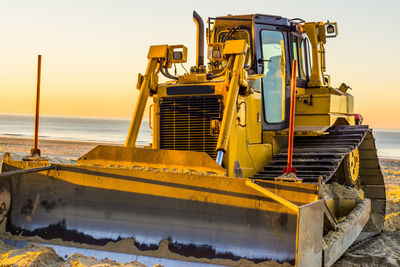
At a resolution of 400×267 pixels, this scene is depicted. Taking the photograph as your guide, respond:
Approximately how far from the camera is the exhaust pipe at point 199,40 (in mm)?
7770

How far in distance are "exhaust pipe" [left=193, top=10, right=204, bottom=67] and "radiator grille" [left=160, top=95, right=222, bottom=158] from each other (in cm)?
127

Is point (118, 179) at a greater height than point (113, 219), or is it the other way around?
point (118, 179)

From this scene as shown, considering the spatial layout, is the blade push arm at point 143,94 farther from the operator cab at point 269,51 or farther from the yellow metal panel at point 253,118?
the yellow metal panel at point 253,118

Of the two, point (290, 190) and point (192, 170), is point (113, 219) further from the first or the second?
point (290, 190)

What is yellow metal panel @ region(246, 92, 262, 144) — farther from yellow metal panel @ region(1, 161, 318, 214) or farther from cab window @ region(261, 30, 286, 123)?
yellow metal panel @ region(1, 161, 318, 214)

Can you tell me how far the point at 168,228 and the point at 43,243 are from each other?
1.39m

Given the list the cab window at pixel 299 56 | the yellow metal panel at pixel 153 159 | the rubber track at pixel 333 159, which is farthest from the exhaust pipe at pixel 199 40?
the yellow metal panel at pixel 153 159

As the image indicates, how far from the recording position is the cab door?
7.40m

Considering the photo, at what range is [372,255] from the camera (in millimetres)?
6656

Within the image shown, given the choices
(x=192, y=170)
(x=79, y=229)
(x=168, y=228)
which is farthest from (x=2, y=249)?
(x=192, y=170)

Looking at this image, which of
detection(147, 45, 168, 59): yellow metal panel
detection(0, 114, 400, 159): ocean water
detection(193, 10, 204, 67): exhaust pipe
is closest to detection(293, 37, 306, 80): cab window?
detection(193, 10, 204, 67): exhaust pipe

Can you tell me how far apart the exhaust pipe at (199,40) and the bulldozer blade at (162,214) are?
3.15 metres

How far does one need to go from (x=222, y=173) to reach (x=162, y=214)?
72 cm

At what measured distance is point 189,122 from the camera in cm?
679
